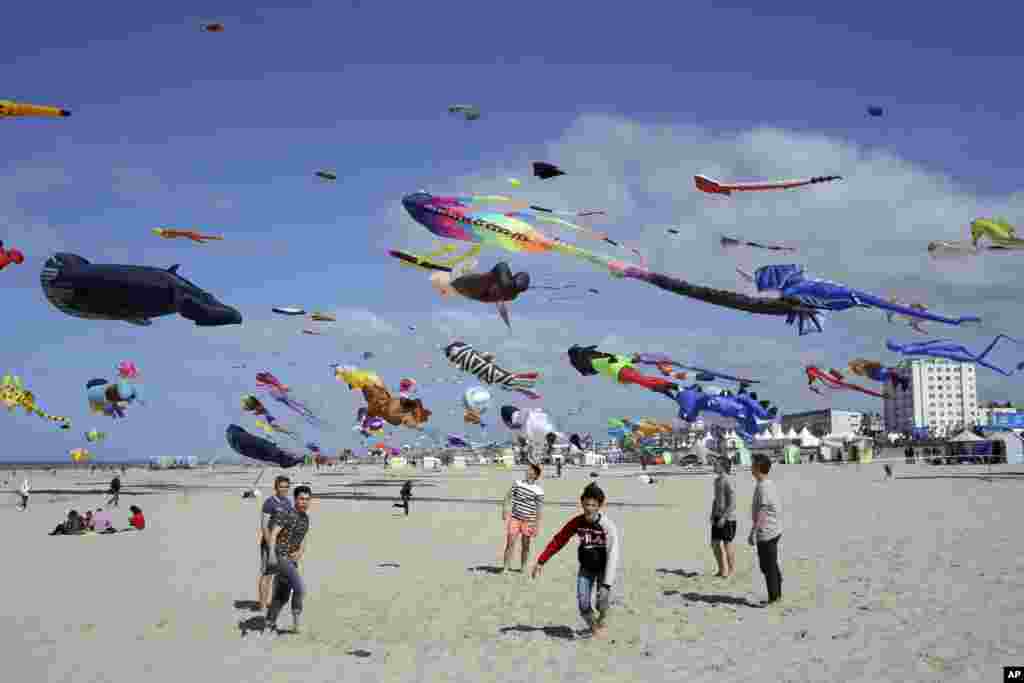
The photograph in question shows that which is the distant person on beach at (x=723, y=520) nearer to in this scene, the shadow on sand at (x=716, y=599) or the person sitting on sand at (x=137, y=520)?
the shadow on sand at (x=716, y=599)

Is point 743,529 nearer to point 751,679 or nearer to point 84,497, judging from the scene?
point 751,679

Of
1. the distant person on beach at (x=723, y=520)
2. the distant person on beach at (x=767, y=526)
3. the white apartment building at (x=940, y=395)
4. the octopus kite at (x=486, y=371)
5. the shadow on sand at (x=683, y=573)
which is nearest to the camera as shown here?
the distant person on beach at (x=767, y=526)

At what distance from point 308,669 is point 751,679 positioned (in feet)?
12.2

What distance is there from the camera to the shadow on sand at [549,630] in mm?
8605

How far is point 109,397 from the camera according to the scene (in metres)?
45.1

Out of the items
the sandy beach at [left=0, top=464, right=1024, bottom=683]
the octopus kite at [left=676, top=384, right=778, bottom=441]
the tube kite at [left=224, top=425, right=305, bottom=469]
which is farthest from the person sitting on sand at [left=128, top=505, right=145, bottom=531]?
the octopus kite at [left=676, top=384, right=778, bottom=441]

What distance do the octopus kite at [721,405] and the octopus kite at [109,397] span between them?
29442mm

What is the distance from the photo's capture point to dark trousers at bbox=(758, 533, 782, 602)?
960 cm

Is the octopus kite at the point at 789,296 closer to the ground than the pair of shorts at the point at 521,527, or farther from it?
farther from it

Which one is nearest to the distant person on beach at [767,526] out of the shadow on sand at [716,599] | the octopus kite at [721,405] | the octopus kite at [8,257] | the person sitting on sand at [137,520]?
the shadow on sand at [716,599]

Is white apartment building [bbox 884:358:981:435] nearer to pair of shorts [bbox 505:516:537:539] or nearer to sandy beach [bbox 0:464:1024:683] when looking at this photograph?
sandy beach [bbox 0:464:1024:683]

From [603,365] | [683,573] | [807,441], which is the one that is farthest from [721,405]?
[807,441]

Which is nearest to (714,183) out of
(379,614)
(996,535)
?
(996,535)

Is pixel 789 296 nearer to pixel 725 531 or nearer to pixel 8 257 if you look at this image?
pixel 725 531
